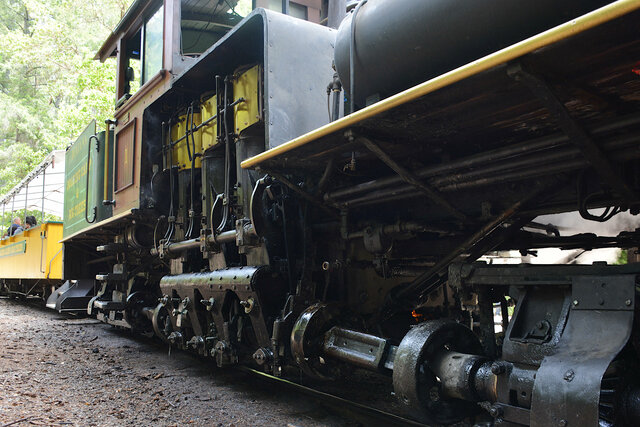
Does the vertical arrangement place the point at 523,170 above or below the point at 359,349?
above

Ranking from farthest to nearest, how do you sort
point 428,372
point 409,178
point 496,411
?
point 409,178
point 428,372
point 496,411

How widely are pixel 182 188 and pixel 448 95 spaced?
402cm

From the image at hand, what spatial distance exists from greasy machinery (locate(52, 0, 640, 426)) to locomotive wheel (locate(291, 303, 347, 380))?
12mm

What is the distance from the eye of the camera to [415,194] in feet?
9.50

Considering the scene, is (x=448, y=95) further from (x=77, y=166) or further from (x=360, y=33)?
(x=77, y=166)

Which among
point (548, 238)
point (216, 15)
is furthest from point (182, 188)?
point (548, 238)

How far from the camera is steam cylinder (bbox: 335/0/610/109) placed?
198cm

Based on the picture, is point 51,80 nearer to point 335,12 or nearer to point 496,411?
point 335,12

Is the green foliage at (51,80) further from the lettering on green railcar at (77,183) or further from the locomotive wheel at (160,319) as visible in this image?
the locomotive wheel at (160,319)

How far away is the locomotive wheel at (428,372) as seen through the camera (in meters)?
2.36

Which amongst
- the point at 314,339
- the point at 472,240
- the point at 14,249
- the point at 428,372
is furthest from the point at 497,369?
the point at 14,249

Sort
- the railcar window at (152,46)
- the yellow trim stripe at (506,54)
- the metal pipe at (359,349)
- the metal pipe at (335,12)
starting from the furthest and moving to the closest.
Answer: the railcar window at (152,46)
the metal pipe at (335,12)
the metal pipe at (359,349)
the yellow trim stripe at (506,54)

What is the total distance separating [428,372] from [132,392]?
104 inches

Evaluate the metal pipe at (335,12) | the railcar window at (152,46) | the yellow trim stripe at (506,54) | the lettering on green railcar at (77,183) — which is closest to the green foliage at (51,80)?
the lettering on green railcar at (77,183)
